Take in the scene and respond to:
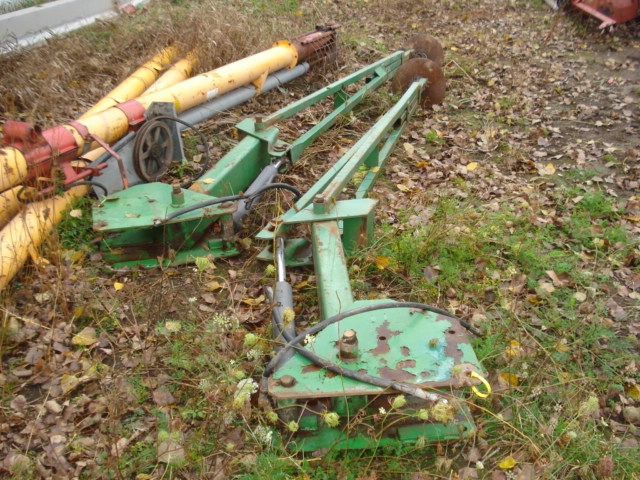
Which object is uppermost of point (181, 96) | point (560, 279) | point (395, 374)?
point (181, 96)

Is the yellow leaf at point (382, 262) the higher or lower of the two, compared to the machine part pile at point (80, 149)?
lower

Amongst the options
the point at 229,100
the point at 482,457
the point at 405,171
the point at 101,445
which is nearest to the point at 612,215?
the point at 405,171

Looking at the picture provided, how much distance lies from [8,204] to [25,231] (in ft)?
1.01

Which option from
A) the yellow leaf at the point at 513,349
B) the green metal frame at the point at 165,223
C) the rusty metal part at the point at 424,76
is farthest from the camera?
the rusty metal part at the point at 424,76

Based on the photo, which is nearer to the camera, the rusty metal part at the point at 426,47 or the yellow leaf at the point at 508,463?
the yellow leaf at the point at 508,463

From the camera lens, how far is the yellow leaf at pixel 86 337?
3.19 meters

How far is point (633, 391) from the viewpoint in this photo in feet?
9.96

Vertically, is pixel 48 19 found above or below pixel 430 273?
above

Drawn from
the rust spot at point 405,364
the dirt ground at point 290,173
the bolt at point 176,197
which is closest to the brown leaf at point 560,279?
the dirt ground at point 290,173

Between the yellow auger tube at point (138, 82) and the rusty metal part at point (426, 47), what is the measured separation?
131 inches

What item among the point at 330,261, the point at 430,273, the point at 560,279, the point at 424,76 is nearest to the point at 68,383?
the point at 330,261

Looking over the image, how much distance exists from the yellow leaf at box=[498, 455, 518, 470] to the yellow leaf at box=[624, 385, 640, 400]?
3.29 feet

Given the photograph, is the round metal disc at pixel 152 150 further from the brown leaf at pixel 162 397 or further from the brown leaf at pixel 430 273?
the brown leaf at pixel 430 273

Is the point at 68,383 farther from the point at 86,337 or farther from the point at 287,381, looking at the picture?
the point at 287,381
